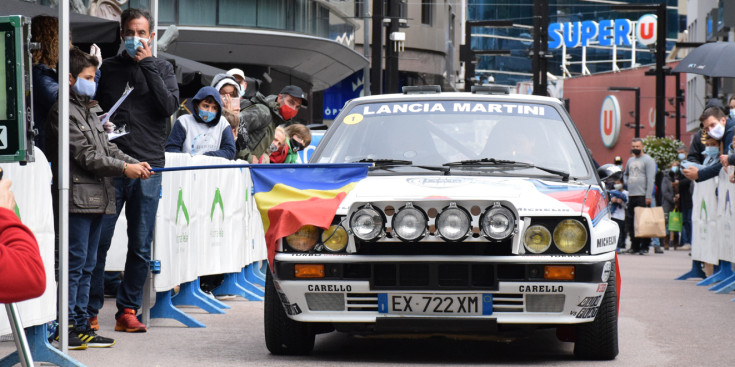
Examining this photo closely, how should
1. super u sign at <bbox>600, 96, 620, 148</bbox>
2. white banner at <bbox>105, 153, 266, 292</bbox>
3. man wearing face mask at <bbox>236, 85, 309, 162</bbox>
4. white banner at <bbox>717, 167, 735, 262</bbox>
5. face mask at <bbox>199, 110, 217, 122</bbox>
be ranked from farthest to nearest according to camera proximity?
super u sign at <bbox>600, 96, 620, 148</bbox>, white banner at <bbox>717, 167, 735, 262</bbox>, man wearing face mask at <bbox>236, 85, 309, 162</bbox>, face mask at <bbox>199, 110, 217, 122</bbox>, white banner at <bbox>105, 153, 266, 292</bbox>

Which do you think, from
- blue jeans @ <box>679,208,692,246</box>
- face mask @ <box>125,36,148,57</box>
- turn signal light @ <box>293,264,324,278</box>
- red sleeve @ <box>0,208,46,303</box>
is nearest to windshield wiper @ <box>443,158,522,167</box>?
turn signal light @ <box>293,264,324,278</box>

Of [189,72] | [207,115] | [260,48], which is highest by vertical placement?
[260,48]

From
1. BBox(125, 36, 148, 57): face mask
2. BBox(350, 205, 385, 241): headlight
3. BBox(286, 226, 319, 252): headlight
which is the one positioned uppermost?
BBox(125, 36, 148, 57): face mask

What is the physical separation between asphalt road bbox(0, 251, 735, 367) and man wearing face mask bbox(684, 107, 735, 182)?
8.02ft

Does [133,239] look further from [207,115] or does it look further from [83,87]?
[207,115]

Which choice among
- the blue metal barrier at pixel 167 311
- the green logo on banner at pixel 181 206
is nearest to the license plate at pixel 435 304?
the blue metal barrier at pixel 167 311

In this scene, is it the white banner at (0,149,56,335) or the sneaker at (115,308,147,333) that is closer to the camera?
the white banner at (0,149,56,335)

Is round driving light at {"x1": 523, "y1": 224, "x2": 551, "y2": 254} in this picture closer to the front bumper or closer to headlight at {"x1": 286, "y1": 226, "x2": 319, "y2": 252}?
the front bumper

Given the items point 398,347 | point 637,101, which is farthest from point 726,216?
point 637,101

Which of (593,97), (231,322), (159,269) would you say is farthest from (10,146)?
(593,97)

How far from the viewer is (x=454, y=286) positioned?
22.6 ft

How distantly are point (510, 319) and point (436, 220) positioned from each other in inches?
25.7

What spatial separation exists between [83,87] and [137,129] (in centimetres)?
95

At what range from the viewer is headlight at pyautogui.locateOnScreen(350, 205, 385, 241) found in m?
6.80
